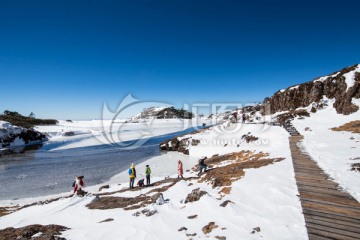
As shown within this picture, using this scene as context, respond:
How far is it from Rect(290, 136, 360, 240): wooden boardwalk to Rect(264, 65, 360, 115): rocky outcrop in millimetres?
27569

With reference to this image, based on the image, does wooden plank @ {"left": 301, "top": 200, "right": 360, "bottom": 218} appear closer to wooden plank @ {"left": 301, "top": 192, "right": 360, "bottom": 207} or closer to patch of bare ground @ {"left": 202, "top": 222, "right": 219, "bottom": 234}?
wooden plank @ {"left": 301, "top": 192, "right": 360, "bottom": 207}

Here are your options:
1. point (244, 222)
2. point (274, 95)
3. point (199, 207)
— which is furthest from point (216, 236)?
point (274, 95)

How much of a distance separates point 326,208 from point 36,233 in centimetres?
1059

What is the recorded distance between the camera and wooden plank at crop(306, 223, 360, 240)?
4965mm

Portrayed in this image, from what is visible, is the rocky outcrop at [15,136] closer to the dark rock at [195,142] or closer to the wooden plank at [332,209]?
the dark rock at [195,142]

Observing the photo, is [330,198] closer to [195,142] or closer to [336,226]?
[336,226]

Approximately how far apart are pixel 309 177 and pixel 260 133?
1912cm

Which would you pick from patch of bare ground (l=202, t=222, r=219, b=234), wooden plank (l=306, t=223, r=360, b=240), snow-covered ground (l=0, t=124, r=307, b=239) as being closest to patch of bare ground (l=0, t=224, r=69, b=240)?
snow-covered ground (l=0, t=124, r=307, b=239)

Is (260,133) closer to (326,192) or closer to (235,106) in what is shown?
(235,106)

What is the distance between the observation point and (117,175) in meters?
24.8

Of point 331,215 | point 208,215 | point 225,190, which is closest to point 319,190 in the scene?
point 331,215

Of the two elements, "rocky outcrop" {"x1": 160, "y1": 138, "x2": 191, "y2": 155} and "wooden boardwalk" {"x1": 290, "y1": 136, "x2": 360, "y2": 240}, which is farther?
"rocky outcrop" {"x1": 160, "y1": 138, "x2": 191, "y2": 155}

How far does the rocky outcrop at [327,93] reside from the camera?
102 ft

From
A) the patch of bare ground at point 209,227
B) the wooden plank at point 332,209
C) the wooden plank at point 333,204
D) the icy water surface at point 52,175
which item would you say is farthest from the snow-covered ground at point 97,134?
the wooden plank at point 332,209
